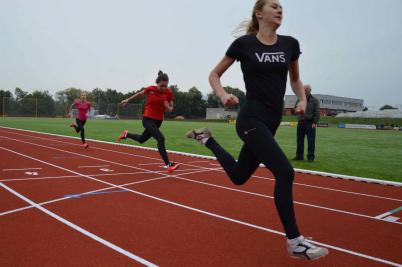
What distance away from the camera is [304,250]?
114 inches

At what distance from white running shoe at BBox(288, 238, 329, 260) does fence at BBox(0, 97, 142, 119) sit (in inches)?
2425

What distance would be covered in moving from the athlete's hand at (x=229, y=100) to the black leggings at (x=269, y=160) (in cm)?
20

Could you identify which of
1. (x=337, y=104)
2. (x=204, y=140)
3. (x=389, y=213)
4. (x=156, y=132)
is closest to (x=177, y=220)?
(x=204, y=140)

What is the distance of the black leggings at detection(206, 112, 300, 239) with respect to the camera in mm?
3006

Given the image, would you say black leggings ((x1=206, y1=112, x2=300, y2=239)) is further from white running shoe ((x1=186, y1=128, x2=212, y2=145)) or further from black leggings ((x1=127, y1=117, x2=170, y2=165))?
black leggings ((x1=127, y1=117, x2=170, y2=165))

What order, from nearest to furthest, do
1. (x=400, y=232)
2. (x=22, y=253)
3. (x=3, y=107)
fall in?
(x=22, y=253)
(x=400, y=232)
(x=3, y=107)

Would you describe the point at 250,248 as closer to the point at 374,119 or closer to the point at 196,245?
the point at 196,245

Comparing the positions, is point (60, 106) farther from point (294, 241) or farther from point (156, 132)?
point (294, 241)

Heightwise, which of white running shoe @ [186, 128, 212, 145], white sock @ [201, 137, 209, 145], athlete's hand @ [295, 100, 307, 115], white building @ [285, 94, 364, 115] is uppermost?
white building @ [285, 94, 364, 115]

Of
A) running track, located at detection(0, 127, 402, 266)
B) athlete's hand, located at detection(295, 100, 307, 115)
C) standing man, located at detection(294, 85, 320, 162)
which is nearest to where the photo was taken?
running track, located at detection(0, 127, 402, 266)

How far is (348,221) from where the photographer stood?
4.51 m

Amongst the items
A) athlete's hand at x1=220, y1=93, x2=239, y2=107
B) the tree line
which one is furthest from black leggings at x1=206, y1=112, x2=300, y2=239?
the tree line

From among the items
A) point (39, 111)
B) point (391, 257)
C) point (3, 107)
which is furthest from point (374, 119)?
point (391, 257)

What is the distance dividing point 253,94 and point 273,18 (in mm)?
723
